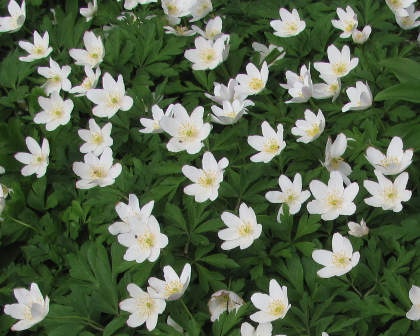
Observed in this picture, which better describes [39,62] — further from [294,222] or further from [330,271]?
[330,271]

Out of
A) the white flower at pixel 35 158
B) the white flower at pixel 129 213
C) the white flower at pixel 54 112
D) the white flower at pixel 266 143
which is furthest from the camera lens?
the white flower at pixel 54 112

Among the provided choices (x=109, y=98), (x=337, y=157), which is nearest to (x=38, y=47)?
(x=109, y=98)

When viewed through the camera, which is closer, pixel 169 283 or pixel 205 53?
pixel 169 283

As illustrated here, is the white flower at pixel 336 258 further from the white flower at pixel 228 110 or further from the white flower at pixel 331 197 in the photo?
the white flower at pixel 228 110

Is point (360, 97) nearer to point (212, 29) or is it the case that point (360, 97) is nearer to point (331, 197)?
point (331, 197)

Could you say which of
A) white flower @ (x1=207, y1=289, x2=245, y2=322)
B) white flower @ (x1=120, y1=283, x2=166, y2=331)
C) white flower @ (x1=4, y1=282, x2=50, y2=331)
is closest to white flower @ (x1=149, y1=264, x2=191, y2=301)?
white flower @ (x1=120, y1=283, x2=166, y2=331)

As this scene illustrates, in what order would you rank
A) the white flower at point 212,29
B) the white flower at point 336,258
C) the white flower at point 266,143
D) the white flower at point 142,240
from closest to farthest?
the white flower at point 336,258 → the white flower at point 142,240 → the white flower at point 266,143 → the white flower at point 212,29

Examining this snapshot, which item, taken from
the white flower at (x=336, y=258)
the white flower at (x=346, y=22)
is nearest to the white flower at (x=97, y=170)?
the white flower at (x=336, y=258)
